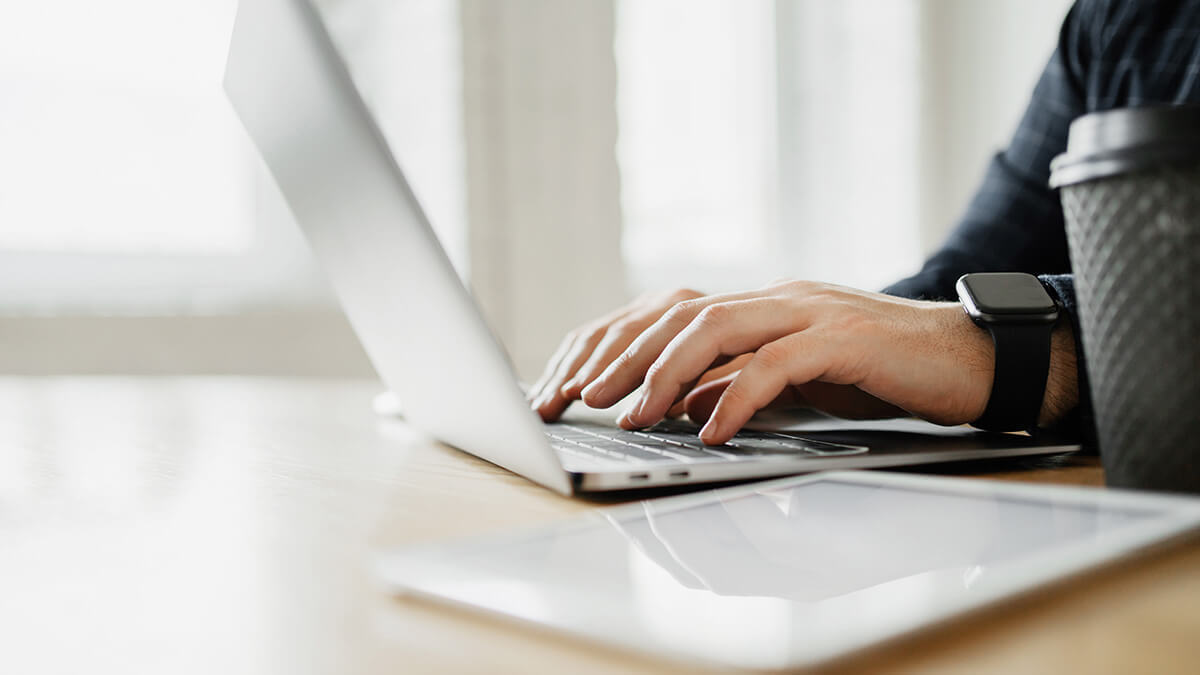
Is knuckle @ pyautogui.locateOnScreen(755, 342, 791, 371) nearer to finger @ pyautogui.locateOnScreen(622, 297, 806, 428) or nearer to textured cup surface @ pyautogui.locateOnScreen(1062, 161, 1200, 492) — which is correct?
finger @ pyautogui.locateOnScreen(622, 297, 806, 428)

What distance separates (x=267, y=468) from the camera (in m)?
0.56

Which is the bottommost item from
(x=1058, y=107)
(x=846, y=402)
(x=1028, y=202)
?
(x=846, y=402)

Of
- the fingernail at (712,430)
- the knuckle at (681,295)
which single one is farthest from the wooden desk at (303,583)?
the knuckle at (681,295)

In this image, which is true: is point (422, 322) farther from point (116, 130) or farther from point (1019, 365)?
point (116, 130)

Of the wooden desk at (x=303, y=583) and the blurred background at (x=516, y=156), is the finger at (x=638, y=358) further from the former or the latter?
the blurred background at (x=516, y=156)

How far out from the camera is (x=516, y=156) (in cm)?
262

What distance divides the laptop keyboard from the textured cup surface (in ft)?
0.49

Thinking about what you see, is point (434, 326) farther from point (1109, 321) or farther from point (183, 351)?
point (183, 351)

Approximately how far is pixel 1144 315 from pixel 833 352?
0.23 metres

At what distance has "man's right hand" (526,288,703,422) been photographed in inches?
29.6

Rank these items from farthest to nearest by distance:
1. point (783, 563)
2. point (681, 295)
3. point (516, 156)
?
point (516, 156), point (681, 295), point (783, 563)

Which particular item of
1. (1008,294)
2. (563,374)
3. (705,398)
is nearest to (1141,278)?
(1008,294)

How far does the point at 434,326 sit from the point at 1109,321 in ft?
0.97

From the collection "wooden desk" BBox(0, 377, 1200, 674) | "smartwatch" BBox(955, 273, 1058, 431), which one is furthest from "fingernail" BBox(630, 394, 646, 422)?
"smartwatch" BBox(955, 273, 1058, 431)
